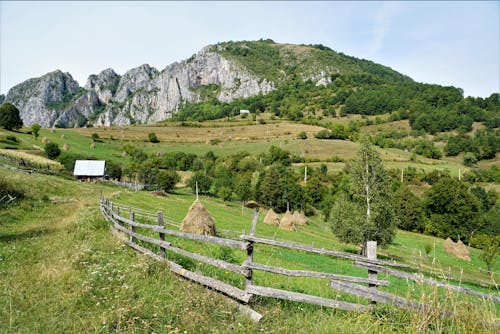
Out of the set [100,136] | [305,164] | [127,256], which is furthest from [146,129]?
[127,256]

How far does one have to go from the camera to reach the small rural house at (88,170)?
56.4m

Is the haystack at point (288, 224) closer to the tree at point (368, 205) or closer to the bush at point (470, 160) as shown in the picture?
the tree at point (368, 205)

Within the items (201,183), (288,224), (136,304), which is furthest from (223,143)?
(136,304)

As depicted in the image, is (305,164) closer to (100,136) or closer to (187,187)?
(187,187)

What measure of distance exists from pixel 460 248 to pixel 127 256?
4904 centimetres

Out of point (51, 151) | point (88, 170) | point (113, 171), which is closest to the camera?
point (88, 170)

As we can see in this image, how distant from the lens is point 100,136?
361ft

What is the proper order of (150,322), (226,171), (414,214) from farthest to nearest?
(226,171), (414,214), (150,322)

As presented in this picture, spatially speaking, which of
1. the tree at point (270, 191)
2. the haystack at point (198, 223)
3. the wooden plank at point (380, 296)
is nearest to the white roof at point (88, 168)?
the tree at point (270, 191)

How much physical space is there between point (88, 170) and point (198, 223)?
41306mm

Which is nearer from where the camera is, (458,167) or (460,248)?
(460,248)

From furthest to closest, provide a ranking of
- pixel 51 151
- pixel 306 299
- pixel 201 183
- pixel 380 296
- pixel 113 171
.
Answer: pixel 201 183 → pixel 113 171 → pixel 51 151 → pixel 306 299 → pixel 380 296

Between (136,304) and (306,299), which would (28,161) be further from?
(306,299)

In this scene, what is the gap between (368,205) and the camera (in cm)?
3106
